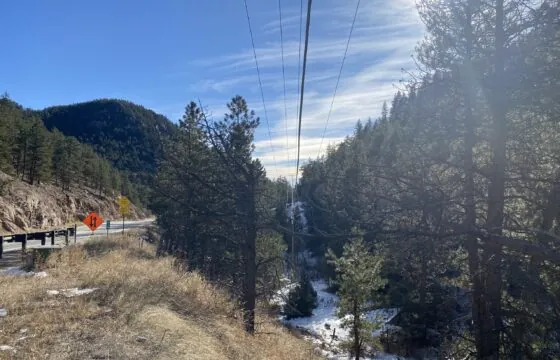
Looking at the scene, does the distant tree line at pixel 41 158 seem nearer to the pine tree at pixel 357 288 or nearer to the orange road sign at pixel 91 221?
the orange road sign at pixel 91 221

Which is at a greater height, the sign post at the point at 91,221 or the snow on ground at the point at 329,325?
the sign post at the point at 91,221

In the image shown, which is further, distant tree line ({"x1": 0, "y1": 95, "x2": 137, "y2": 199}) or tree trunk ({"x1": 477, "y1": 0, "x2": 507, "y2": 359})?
distant tree line ({"x1": 0, "y1": 95, "x2": 137, "y2": 199})

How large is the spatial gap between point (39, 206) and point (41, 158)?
687 inches

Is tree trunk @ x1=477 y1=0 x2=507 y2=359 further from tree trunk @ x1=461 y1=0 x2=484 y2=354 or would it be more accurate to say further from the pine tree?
the pine tree

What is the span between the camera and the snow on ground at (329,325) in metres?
26.7

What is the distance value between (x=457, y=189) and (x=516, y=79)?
98.1 inches

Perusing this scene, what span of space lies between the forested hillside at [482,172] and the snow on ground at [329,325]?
55.9ft

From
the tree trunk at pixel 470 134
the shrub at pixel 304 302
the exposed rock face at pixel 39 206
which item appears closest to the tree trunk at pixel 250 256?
the tree trunk at pixel 470 134

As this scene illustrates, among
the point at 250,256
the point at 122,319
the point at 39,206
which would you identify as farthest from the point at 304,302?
the point at 122,319

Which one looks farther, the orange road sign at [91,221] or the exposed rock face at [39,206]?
the exposed rock face at [39,206]

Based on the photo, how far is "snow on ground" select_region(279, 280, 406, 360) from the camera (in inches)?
1050

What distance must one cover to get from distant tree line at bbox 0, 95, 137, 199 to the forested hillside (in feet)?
155

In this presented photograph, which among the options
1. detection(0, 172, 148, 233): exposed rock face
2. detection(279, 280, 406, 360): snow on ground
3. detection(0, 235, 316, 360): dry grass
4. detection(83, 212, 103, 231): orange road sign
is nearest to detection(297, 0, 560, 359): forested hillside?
detection(0, 235, 316, 360): dry grass

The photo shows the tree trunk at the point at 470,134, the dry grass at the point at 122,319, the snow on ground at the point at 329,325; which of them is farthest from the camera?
the snow on ground at the point at 329,325
